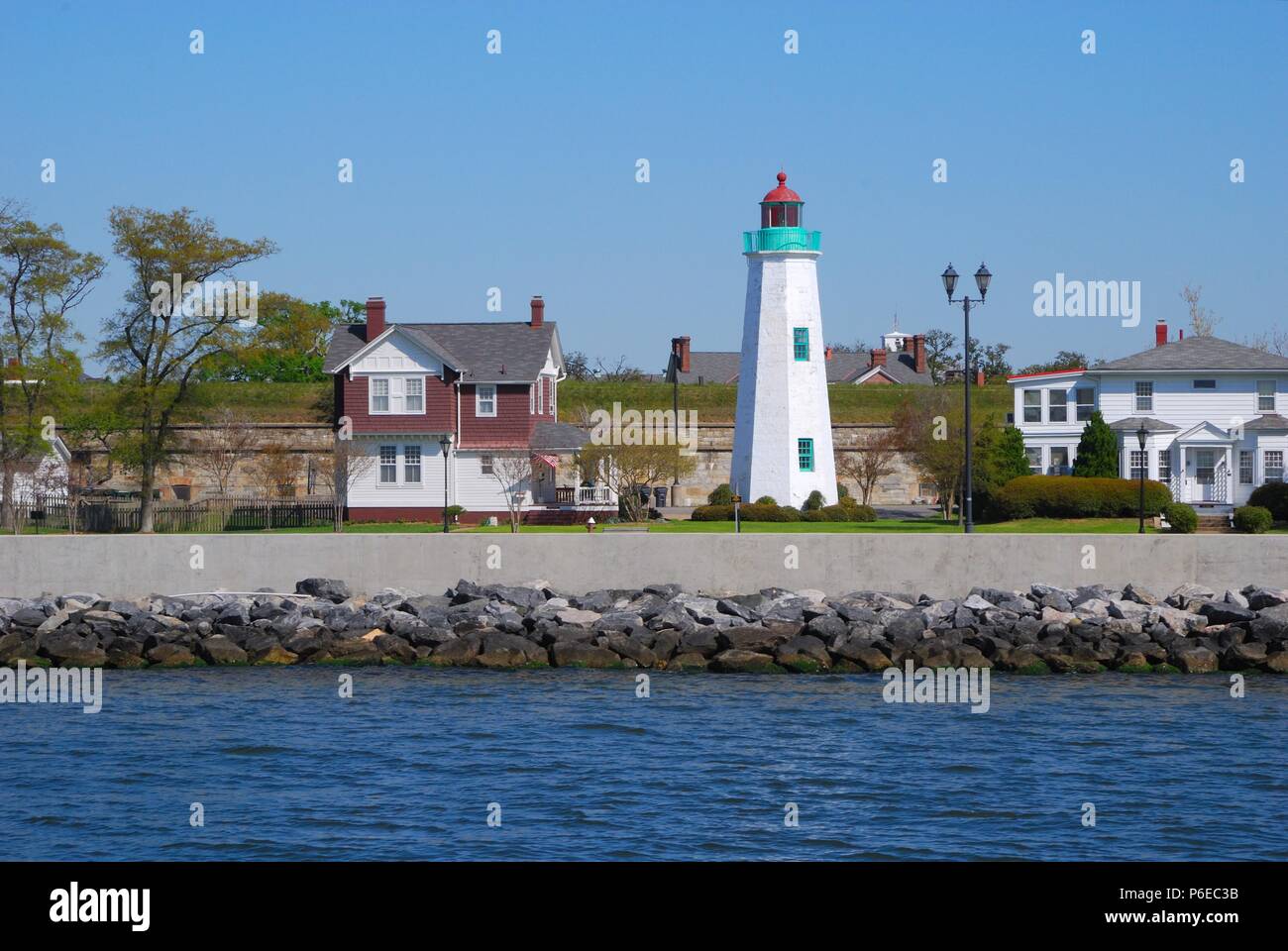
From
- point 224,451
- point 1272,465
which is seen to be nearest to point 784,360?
point 1272,465

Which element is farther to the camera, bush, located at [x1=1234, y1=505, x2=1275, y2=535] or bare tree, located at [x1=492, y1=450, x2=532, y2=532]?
bare tree, located at [x1=492, y1=450, x2=532, y2=532]

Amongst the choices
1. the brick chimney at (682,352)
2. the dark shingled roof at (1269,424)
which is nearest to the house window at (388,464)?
the dark shingled roof at (1269,424)

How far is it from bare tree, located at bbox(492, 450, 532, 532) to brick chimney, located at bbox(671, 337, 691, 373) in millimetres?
34545

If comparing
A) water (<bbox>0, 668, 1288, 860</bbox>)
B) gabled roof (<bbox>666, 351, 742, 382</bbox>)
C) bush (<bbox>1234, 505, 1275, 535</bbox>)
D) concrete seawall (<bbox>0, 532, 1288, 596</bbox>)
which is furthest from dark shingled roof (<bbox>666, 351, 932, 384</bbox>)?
water (<bbox>0, 668, 1288, 860</bbox>)

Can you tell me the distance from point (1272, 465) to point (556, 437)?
72.0 ft

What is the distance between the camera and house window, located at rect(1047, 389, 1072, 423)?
4700 cm

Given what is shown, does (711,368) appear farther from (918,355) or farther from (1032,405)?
(1032,405)

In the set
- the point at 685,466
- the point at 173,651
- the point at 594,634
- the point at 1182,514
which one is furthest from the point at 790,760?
the point at 685,466

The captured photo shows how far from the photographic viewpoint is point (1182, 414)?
150ft

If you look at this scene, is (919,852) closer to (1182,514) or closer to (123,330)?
(1182,514)

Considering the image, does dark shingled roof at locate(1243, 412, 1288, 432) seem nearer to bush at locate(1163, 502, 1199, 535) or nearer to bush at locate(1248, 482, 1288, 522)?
bush at locate(1248, 482, 1288, 522)

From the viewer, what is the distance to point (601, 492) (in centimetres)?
4588

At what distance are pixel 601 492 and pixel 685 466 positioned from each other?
2887 millimetres

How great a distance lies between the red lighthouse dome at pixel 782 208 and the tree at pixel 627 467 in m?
7.61
